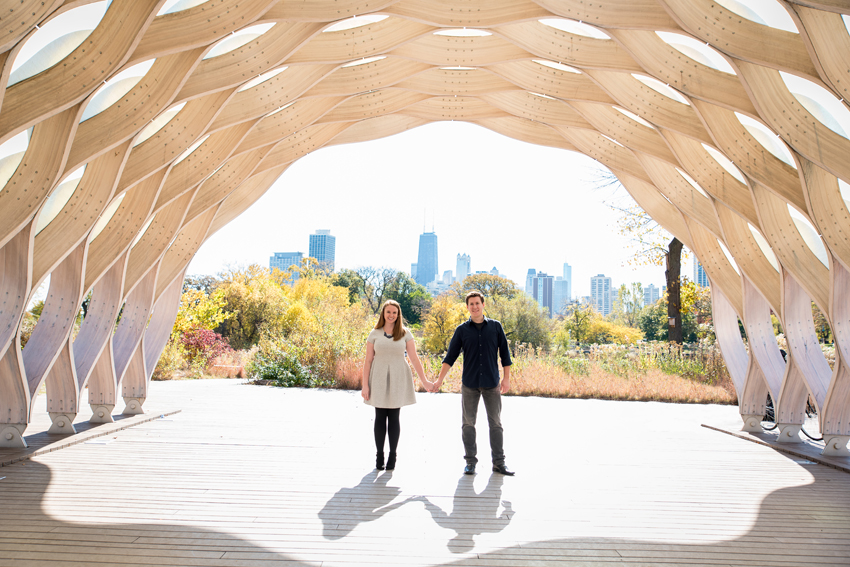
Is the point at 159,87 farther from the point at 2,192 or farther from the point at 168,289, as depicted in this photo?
the point at 168,289

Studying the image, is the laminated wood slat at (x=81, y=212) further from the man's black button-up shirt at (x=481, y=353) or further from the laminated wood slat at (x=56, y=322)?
the man's black button-up shirt at (x=481, y=353)

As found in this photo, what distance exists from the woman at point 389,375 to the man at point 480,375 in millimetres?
359

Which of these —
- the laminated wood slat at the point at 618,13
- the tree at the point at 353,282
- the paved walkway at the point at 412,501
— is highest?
the tree at the point at 353,282

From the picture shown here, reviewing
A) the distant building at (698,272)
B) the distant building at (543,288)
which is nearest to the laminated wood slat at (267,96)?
the distant building at (698,272)

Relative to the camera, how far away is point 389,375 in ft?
19.2

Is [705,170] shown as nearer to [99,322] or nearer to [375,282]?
[99,322]

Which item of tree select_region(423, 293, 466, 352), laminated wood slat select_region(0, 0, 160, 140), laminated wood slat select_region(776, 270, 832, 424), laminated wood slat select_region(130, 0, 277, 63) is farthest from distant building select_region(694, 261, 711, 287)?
tree select_region(423, 293, 466, 352)

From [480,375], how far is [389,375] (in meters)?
0.95

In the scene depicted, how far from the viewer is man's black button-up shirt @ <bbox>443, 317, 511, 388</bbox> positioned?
5.89 m

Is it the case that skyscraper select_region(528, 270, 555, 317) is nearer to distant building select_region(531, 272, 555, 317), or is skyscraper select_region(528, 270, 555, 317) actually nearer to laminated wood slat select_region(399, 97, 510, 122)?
distant building select_region(531, 272, 555, 317)

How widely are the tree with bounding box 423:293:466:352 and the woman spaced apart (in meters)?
29.2

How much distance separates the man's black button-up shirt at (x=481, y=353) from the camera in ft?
19.3

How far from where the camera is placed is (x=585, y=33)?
6965mm

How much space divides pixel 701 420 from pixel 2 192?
10480 millimetres
